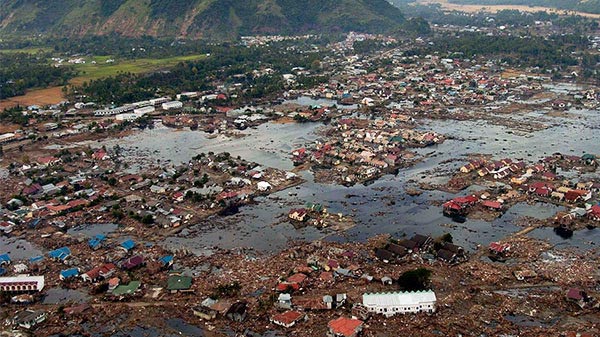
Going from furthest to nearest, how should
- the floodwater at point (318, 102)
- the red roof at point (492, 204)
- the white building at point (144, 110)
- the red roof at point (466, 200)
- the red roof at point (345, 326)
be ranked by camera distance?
the floodwater at point (318, 102) < the white building at point (144, 110) < the red roof at point (466, 200) < the red roof at point (492, 204) < the red roof at point (345, 326)

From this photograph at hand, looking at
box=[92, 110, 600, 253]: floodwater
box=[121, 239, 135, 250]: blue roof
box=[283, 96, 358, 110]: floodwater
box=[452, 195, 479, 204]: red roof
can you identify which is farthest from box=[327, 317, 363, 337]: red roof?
box=[283, 96, 358, 110]: floodwater

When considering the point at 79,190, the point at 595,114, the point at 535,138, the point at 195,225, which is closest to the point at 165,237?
the point at 195,225

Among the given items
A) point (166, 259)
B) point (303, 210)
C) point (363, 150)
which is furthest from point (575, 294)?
point (363, 150)

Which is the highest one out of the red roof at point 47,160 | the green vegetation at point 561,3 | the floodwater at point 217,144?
the red roof at point 47,160

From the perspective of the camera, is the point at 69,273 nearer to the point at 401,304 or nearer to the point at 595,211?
the point at 401,304

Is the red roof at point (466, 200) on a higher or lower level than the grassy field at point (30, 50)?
lower

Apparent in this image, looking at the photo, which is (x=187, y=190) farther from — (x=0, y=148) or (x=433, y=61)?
(x=433, y=61)

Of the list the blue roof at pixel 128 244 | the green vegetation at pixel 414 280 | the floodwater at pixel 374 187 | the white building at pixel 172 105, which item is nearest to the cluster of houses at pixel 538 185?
the floodwater at pixel 374 187

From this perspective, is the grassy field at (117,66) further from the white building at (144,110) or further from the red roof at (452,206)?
the red roof at (452,206)
